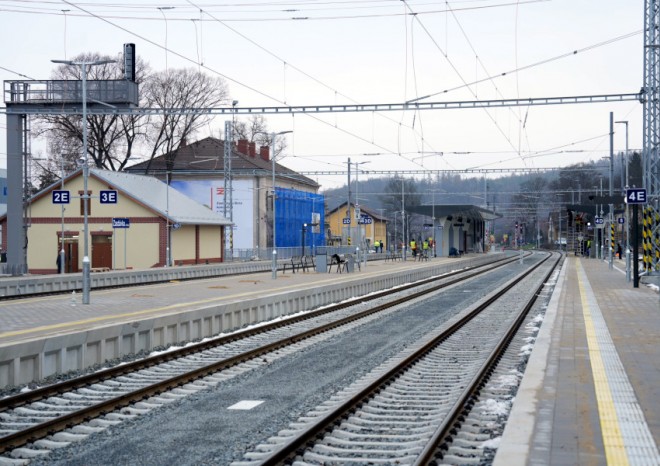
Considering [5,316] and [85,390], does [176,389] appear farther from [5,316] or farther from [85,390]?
[5,316]

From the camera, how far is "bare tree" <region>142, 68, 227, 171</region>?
6019cm

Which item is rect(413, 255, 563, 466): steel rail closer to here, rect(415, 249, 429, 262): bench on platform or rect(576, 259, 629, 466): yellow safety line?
rect(576, 259, 629, 466): yellow safety line

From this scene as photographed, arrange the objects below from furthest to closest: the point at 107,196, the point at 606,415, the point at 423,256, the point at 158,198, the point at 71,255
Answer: the point at 423,256 < the point at 158,198 < the point at 71,255 < the point at 107,196 < the point at 606,415

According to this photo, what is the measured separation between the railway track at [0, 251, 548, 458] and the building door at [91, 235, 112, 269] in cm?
3454

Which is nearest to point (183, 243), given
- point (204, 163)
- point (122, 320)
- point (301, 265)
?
point (301, 265)

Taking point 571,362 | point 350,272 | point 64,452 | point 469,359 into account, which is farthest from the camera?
point 350,272

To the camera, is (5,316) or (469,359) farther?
(5,316)

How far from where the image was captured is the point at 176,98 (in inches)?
2397

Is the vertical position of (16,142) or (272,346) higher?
(16,142)

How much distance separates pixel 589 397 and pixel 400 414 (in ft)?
6.97

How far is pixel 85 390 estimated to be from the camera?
38.0 ft

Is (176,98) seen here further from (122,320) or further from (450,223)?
(122,320)

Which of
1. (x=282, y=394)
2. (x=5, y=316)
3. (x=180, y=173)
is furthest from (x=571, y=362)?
(x=180, y=173)

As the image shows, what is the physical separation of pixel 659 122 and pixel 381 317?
12.9m
